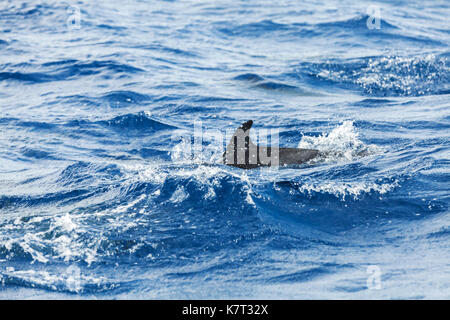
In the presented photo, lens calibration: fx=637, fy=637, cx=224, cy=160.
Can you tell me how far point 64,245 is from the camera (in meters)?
8.59

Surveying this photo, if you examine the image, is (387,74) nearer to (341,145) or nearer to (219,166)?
(341,145)

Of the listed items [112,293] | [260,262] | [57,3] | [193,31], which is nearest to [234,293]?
[260,262]

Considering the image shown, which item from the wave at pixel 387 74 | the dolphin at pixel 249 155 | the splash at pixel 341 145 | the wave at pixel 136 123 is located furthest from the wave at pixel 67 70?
the dolphin at pixel 249 155

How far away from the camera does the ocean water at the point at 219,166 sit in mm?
7949

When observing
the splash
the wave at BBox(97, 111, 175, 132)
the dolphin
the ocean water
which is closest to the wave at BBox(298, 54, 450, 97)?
the ocean water

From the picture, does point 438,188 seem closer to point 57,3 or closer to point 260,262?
point 260,262

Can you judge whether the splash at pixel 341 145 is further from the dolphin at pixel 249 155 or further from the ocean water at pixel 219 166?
the dolphin at pixel 249 155

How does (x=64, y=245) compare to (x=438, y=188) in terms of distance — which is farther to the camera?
(x=438, y=188)

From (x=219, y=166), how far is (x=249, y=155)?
0.63 metres

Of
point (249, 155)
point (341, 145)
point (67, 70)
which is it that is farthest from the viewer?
point (67, 70)

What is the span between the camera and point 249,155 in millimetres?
11742

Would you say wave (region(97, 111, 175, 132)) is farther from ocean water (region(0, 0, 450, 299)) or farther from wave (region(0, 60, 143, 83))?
wave (region(0, 60, 143, 83))

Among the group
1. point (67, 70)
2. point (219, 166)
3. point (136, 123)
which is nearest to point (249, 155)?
point (219, 166)
